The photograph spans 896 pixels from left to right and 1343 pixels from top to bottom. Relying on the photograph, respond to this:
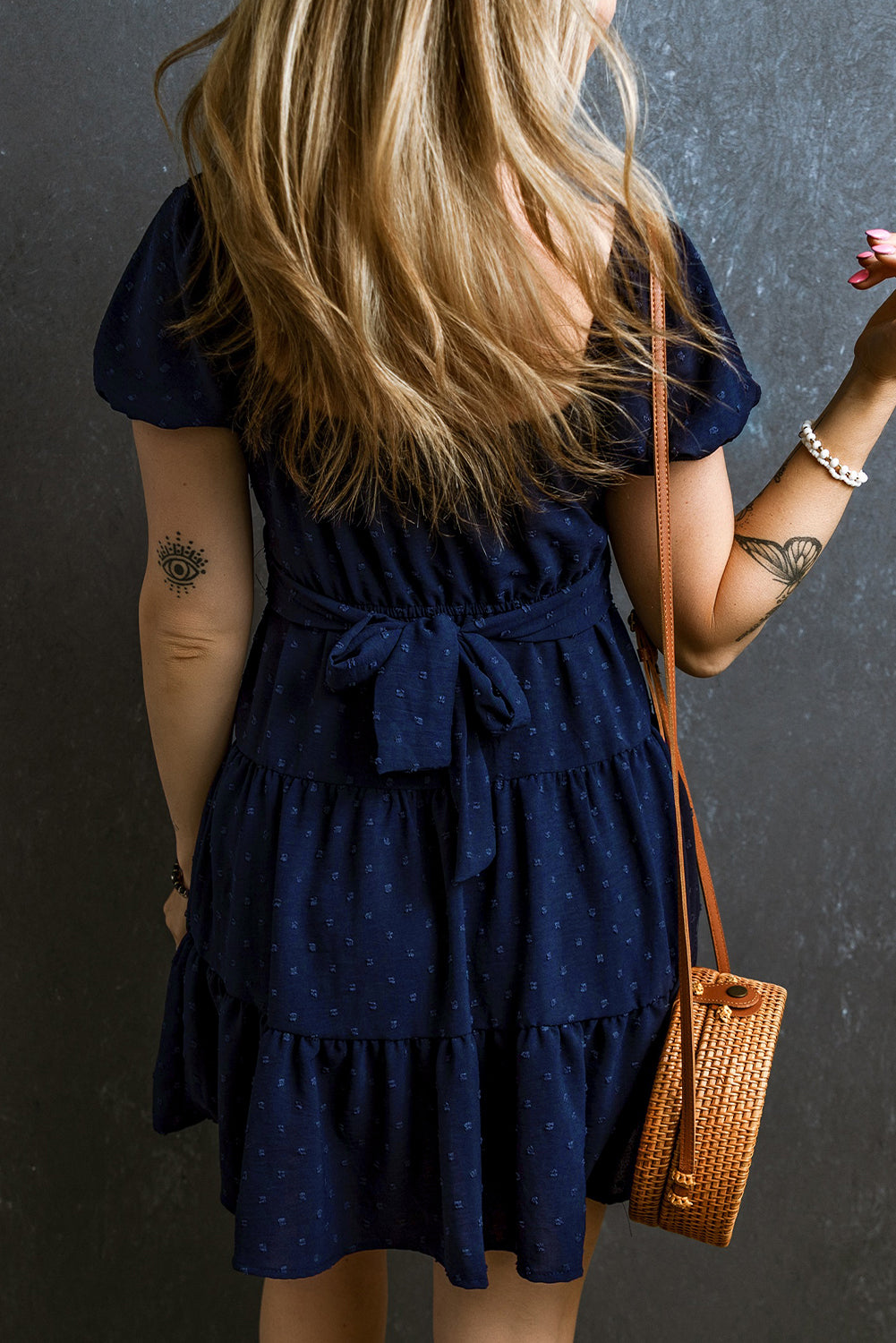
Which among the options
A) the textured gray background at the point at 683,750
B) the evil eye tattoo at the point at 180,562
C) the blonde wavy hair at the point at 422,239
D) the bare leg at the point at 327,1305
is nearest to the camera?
the blonde wavy hair at the point at 422,239

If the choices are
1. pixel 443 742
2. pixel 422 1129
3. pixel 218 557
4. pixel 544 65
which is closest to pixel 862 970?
pixel 422 1129

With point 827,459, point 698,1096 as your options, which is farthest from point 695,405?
point 698,1096

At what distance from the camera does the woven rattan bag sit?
0.87 m

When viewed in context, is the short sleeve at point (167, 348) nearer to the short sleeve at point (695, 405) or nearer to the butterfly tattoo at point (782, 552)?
the short sleeve at point (695, 405)

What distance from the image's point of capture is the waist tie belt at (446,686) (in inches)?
32.9

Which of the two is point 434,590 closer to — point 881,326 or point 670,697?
point 670,697

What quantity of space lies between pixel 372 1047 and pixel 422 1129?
85mm

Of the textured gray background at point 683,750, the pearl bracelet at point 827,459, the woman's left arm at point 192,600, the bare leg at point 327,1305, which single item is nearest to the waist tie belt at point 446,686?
the woman's left arm at point 192,600

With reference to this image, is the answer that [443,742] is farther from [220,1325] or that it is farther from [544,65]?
[220,1325]

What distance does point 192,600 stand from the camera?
96 cm

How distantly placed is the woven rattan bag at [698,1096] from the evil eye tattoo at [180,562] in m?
0.36

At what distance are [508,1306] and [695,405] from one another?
0.77 metres

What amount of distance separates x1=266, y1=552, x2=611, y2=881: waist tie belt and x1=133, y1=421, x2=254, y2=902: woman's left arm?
123mm

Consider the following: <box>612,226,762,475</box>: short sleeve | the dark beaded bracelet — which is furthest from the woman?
the dark beaded bracelet
